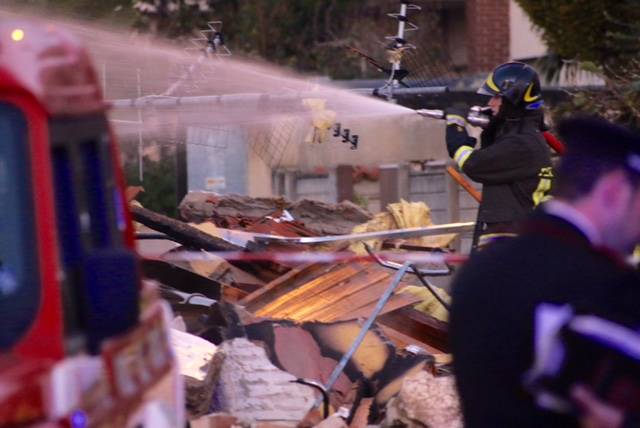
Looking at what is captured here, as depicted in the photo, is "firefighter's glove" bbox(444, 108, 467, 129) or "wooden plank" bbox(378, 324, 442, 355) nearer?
"wooden plank" bbox(378, 324, 442, 355)

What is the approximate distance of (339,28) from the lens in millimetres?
24953

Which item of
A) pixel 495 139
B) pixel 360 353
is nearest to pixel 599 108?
pixel 495 139

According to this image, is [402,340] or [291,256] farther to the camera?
[291,256]

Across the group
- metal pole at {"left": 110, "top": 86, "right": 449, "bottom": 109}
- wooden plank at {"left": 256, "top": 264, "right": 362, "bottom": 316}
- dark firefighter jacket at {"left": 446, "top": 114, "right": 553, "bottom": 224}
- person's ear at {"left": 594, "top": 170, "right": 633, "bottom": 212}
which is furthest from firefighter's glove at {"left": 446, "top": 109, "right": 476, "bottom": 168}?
person's ear at {"left": 594, "top": 170, "right": 633, "bottom": 212}

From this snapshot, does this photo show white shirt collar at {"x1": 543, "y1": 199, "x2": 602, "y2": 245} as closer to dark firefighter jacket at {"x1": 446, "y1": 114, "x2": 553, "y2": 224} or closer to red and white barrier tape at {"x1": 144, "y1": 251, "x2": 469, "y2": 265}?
dark firefighter jacket at {"x1": 446, "y1": 114, "x2": 553, "y2": 224}

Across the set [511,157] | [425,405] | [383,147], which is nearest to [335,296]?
[511,157]

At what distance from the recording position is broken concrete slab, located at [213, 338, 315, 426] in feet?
22.0

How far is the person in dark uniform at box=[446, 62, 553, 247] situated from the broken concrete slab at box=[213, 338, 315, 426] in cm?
143

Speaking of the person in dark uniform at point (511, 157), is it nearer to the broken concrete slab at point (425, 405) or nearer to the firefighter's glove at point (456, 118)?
the firefighter's glove at point (456, 118)

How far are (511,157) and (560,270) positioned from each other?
4.46 metres

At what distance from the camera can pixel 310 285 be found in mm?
7746

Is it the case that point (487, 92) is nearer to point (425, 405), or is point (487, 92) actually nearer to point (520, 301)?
point (425, 405)

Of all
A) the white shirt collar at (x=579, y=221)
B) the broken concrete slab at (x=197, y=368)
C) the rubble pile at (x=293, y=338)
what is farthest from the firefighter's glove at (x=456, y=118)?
the white shirt collar at (x=579, y=221)

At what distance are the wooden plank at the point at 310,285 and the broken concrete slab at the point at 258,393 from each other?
873mm
